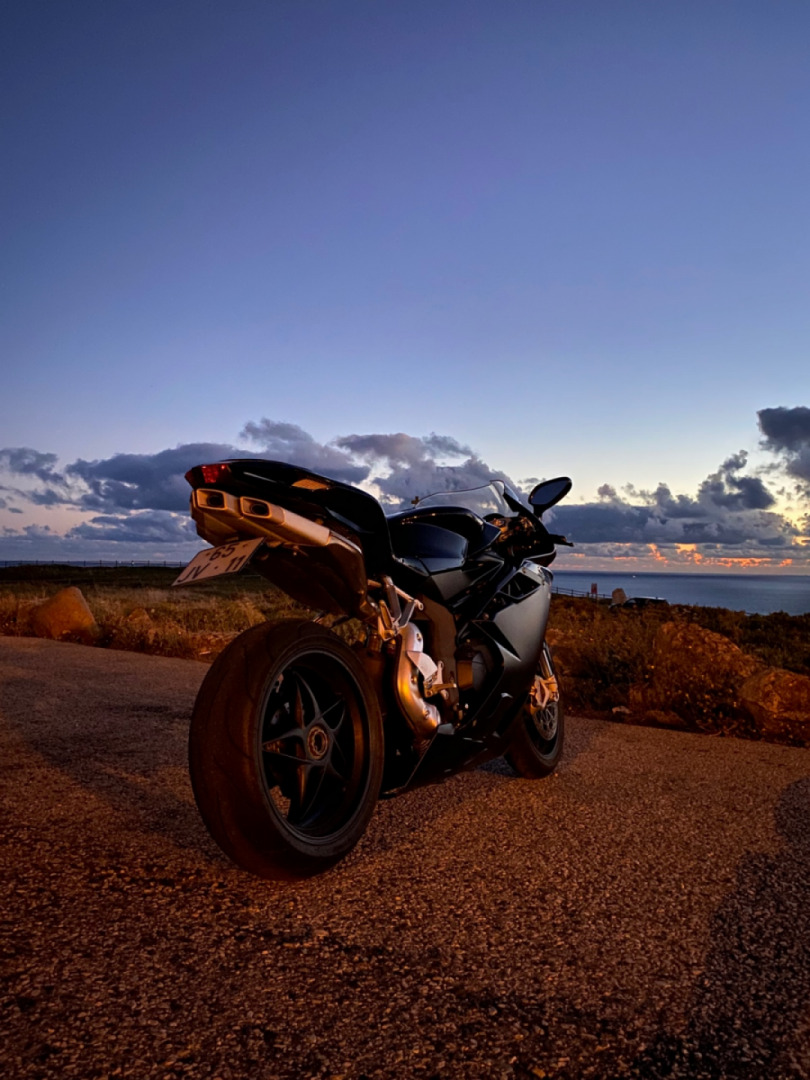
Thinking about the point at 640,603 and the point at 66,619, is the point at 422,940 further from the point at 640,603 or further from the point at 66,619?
the point at 640,603

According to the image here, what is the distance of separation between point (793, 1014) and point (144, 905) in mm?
1920

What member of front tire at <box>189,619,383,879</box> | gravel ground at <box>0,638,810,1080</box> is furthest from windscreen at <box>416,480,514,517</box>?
gravel ground at <box>0,638,810,1080</box>

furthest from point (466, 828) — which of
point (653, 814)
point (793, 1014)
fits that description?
point (793, 1014)

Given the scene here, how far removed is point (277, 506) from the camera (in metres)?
2.80

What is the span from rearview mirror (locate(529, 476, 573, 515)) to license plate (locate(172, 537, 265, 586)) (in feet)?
7.38

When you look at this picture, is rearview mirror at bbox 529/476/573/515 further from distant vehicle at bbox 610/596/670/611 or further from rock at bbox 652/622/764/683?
distant vehicle at bbox 610/596/670/611

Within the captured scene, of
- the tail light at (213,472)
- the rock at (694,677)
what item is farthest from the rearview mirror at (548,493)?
the rock at (694,677)

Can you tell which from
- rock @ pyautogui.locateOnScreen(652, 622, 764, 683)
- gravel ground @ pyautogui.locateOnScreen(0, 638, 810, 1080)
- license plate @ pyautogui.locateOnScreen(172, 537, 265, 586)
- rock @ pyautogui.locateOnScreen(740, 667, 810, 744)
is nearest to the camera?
gravel ground @ pyautogui.locateOnScreen(0, 638, 810, 1080)

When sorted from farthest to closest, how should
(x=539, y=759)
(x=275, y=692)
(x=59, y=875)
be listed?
(x=539, y=759) < (x=275, y=692) < (x=59, y=875)

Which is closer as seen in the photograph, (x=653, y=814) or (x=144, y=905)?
(x=144, y=905)

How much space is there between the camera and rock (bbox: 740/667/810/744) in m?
6.68

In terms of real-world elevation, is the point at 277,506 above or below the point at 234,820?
above

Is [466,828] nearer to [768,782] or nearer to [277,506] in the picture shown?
[277,506]

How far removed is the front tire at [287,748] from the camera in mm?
2531
